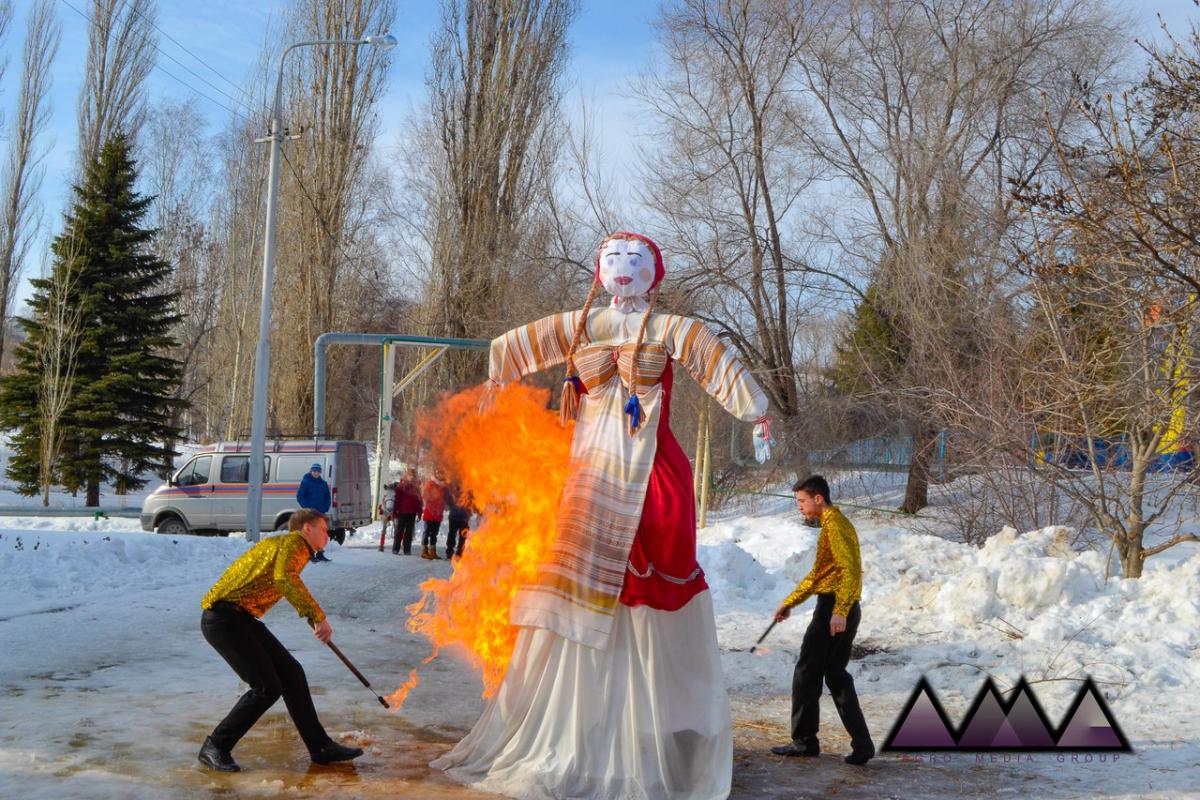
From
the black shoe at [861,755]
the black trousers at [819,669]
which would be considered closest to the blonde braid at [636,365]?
the black trousers at [819,669]

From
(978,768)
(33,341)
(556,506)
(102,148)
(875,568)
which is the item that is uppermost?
(102,148)

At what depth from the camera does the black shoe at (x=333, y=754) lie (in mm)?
5613

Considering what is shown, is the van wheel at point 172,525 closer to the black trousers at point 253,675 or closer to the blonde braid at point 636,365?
the black trousers at point 253,675

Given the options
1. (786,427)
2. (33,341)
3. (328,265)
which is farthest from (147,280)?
(786,427)

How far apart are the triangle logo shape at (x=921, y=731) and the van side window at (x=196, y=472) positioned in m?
16.9

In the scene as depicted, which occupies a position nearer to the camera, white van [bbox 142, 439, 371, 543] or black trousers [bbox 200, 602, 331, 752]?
black trousers [bbox 200, 602, 331, 752]

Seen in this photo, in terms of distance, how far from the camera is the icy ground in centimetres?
563

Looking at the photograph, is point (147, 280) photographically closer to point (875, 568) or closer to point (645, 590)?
point (875, 568)

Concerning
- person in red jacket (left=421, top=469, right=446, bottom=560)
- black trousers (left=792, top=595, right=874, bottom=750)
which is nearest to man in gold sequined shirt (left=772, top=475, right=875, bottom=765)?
black trousers (left=792, top=595, right=874, bottom=750)

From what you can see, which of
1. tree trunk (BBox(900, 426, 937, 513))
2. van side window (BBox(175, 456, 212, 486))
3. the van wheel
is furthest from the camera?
van side window (BBox(175, 456, 212, 486))

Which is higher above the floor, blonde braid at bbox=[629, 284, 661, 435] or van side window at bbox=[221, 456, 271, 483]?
blonde braid at bbox=[629, 284, 661, 435]

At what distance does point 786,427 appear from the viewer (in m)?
21.7

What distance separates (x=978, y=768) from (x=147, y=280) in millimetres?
30340

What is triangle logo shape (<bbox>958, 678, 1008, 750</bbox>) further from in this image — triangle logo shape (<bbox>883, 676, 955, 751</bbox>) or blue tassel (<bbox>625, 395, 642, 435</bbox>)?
blue tassel (<bbox>625, 395, 642, 435</bbox>)
